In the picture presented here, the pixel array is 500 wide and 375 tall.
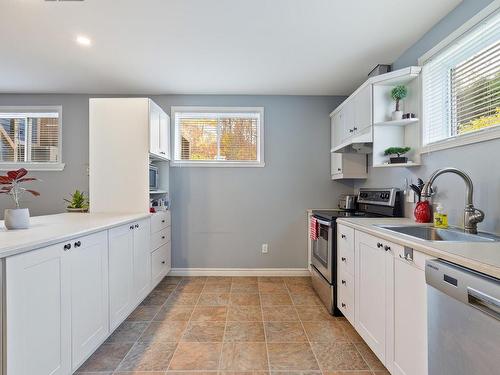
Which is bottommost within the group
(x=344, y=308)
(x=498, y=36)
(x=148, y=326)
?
(x=148, y=326)

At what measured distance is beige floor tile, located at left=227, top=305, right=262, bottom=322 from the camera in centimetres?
246

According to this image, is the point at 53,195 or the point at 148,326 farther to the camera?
the point at 53,195

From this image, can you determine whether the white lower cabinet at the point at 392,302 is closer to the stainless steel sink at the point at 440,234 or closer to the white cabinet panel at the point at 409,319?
the white cabinet panel at the point at 409,319

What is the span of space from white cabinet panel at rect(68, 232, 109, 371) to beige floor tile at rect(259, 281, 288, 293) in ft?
5.86

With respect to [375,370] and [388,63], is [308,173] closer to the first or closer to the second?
[388,63]

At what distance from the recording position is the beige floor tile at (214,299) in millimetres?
2777

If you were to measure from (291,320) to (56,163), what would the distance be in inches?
146

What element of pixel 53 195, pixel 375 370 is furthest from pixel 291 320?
pixel 53 195

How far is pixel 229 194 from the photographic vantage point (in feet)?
12.0

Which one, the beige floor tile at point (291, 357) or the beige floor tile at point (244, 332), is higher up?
the beige floor tile at point (291, 357)

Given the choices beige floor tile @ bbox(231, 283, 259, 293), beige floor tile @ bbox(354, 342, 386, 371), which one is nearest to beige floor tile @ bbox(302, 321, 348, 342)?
beige floor tile @ bbox(354, 342, 386, 371)

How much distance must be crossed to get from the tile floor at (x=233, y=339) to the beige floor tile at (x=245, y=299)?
1 cm

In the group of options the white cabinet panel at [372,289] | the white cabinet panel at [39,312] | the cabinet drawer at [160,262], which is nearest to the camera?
the white cabinet panel at [39,312]

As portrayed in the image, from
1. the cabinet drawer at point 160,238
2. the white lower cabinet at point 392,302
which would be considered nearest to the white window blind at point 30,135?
the cabinet drawer at point 160,238
